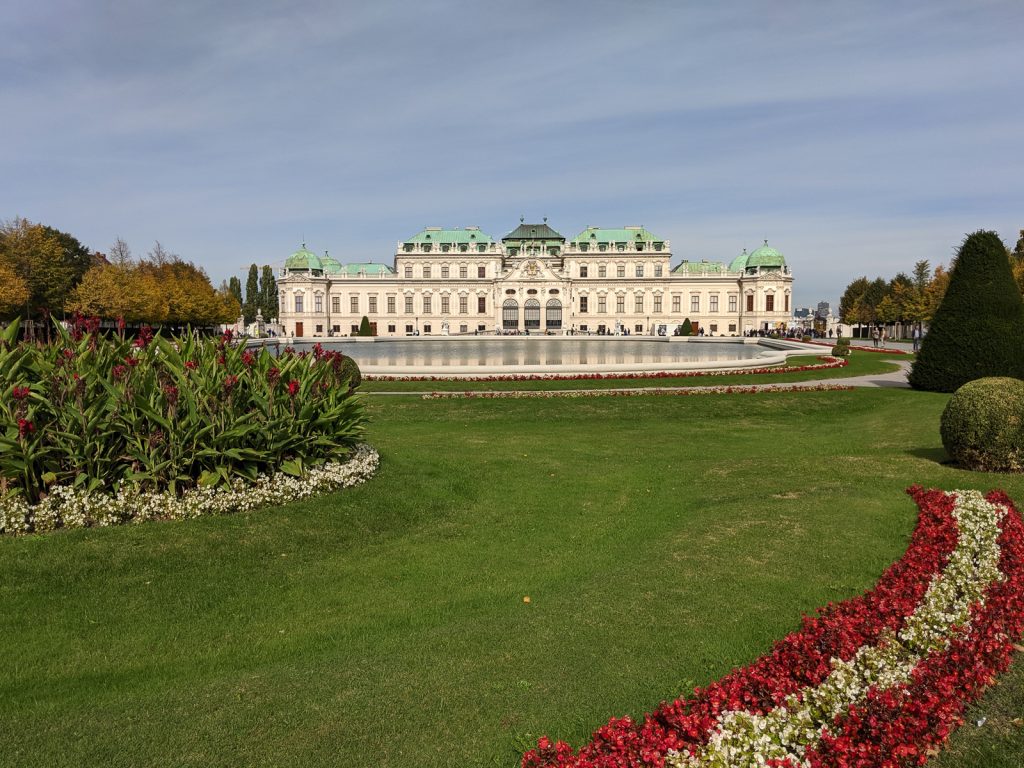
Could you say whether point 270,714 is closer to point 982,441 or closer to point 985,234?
point 982,441

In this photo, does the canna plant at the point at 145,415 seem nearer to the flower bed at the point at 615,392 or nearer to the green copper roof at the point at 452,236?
the flower bed at the point at 615,392

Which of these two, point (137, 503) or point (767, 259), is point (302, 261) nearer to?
point (767, 259)

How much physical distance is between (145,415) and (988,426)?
11292mm

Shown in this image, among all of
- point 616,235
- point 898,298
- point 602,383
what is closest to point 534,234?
point 616,235

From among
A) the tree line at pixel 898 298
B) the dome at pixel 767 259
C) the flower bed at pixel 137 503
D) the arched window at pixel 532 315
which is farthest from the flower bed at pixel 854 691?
the dome at pixel 767 259

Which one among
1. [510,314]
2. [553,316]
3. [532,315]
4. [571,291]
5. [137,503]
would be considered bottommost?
[137,503]

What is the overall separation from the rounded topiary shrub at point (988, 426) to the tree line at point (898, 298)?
43.8 m

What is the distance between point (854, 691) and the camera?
13.1ft

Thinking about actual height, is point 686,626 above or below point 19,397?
below

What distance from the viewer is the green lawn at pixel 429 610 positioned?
415 cm

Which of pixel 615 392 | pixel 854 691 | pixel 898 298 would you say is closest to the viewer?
pixel 854 691

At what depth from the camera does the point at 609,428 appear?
627 inches

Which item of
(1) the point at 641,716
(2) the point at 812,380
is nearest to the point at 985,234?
(2) the point at 812,380

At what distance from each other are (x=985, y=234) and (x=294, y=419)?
63.7ft
